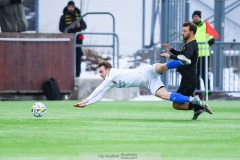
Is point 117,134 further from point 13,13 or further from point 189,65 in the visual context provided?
point 13,13

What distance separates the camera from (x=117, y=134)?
15.5m

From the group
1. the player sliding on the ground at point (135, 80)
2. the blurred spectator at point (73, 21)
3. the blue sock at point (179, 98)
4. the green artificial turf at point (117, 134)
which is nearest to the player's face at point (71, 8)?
the blurred spectator at point (73, 21)

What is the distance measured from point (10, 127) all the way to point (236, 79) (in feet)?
45.3

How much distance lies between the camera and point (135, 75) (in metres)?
19.0

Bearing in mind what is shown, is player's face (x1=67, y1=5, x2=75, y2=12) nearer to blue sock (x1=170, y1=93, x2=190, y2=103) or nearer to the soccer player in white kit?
the soccer player in white kit

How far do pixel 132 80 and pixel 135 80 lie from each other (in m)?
0.05

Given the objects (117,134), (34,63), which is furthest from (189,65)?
(34,63)

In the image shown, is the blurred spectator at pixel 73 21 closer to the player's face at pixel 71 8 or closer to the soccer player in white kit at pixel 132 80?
the player's face at pixel 71 8

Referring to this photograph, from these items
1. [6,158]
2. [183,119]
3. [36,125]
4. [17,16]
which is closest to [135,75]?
[183,119]

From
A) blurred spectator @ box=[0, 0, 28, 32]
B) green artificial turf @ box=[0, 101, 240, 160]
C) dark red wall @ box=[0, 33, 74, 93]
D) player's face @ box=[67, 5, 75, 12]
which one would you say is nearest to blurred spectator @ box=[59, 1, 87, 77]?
player's face @ box=[67, 5, 75, 12]

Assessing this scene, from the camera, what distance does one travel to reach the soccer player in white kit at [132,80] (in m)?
18.8

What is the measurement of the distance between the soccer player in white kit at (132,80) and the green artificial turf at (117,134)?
422mm

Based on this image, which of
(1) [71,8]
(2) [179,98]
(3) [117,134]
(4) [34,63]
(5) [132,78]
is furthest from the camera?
(1) [71,8]

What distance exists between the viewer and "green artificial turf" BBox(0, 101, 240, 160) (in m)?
12.9
